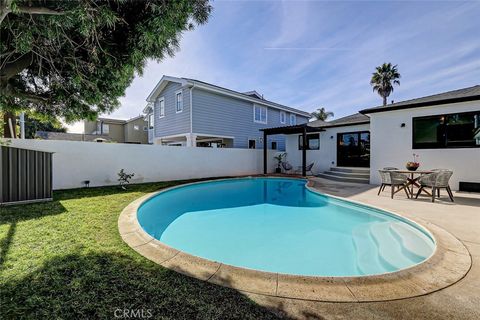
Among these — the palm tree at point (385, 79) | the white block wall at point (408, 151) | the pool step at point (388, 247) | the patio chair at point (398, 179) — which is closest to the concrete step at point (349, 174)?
the white block wall at point (408, 151)

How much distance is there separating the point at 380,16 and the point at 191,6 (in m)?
8.34

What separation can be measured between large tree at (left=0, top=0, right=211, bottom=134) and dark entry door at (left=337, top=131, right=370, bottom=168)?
12.7 meters

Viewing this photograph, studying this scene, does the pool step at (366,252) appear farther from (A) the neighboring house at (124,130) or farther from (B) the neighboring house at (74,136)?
(B) the neighboring house at (74,136)

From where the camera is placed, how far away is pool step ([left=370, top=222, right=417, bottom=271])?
385 centimetres

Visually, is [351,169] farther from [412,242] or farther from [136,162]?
[136,162]

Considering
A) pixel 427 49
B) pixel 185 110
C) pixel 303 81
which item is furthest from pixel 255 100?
pixel 427 49

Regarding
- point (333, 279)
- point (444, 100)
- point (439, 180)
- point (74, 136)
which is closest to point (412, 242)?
point (333, 279)

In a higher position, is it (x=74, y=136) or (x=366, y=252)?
(x=74, y=136)

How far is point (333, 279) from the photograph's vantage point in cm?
265

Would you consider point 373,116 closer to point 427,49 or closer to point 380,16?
point 427,49

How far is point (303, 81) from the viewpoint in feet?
51.1

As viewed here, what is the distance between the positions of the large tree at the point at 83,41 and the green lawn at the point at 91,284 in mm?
3051

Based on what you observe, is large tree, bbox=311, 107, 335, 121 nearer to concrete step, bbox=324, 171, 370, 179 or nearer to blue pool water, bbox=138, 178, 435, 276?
concrete step, bbox=324, 171, 370, 179

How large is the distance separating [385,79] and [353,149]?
19867mm
